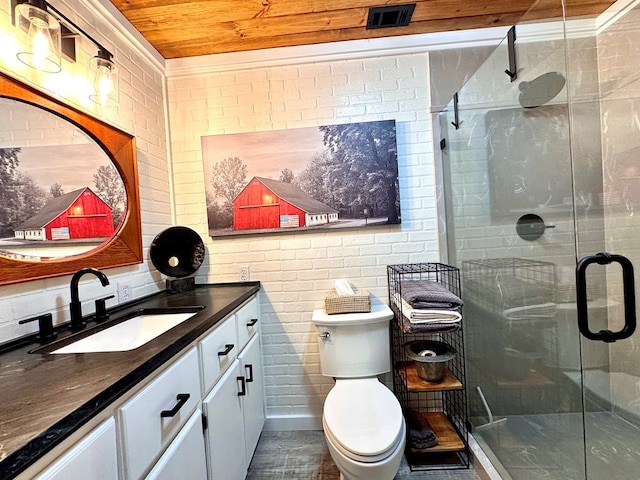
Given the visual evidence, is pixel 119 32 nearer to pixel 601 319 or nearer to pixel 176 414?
pixel 176 414

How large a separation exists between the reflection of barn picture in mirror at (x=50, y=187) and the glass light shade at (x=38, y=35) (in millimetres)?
162

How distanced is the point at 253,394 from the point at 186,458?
81 centimetres

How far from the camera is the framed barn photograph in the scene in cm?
197

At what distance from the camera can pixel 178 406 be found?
93 cm

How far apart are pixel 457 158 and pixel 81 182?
1.93 meters

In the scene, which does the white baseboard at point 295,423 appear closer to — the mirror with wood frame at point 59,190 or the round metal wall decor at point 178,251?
the round metal wall decor at point 178,251

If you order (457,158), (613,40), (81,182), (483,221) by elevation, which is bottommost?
(483,221)

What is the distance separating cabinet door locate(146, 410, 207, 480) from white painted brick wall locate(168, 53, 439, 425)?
99 cm

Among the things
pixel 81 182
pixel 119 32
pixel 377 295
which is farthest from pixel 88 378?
pixel 119 32

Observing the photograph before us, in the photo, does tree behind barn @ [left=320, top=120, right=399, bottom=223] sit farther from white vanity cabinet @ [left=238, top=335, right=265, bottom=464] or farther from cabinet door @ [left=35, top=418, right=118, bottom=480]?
cabinet door @ [left=35, top=418, right=118, bottom=480]

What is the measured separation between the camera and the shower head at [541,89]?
1.46 m

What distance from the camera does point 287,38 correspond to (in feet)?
6.29

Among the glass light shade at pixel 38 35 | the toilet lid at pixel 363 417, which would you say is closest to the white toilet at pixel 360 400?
the toilet lid at pixel 363 417

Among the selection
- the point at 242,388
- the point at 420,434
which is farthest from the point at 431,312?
the point at 242,388
